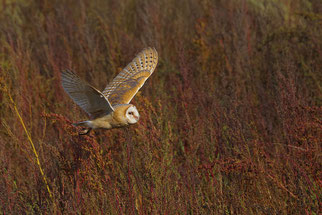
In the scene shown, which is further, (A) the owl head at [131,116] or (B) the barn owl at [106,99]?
(A) the owl head at [131,116]

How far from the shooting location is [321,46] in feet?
12.8

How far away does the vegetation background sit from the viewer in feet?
7.39

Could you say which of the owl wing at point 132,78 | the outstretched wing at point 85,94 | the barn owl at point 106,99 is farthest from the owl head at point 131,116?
the owl wing at point 132,78

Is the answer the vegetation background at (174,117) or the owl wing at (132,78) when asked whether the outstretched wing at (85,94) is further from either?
the owl wing at (132,78)

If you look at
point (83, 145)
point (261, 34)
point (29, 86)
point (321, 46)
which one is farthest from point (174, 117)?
point (261, 34)

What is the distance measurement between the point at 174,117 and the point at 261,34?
2040mm

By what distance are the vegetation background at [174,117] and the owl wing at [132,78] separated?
6.3 inches

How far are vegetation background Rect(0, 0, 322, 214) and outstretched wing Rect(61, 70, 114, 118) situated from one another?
0.11m

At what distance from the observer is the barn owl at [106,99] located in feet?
8.18

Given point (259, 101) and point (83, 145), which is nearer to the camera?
point (83, 145)

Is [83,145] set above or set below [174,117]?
above

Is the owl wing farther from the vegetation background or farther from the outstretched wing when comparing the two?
the outstretched wing

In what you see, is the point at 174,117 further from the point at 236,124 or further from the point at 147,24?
the point at 147,24

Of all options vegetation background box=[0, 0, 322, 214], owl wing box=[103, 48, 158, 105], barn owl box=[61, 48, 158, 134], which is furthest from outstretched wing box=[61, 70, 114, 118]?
owl wing box=[103, 48, 158, 105]
